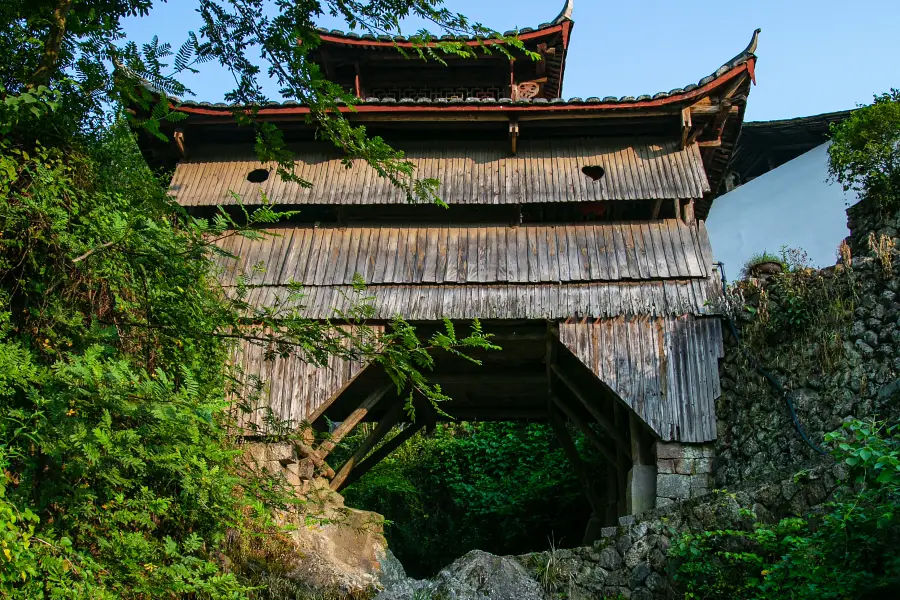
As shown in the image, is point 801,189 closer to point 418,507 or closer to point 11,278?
point 418,507

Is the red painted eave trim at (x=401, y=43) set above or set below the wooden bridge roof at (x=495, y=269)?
above

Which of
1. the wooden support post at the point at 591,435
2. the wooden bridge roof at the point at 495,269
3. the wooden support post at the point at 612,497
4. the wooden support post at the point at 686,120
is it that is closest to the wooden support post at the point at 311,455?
the wooden bridge roof at the point at 495,269

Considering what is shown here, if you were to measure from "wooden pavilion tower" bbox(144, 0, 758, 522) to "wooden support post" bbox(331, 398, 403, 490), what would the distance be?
1.4 inches

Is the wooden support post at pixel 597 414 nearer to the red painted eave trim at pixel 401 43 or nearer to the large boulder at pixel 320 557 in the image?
the large boulder at pixel 320 557

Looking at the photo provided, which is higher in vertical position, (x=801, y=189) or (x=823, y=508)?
(x=801, y=189)

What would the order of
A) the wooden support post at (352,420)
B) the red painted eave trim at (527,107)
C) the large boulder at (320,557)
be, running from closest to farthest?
the large boulder at (320,557), the red painted eave trim at (527,107), the wooden support post at (352,420)

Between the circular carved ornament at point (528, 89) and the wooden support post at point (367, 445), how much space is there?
218 inches

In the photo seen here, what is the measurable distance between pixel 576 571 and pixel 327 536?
3242 mm

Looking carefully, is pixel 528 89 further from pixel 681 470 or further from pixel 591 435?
pixel 681 470

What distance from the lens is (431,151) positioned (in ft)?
39.6

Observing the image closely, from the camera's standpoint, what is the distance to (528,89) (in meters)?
13.8

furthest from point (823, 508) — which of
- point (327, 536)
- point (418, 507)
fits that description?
point (418, 507)

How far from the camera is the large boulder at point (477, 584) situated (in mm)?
7473

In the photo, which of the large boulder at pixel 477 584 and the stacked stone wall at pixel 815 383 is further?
the stacked stone wall at pixel 815 383
